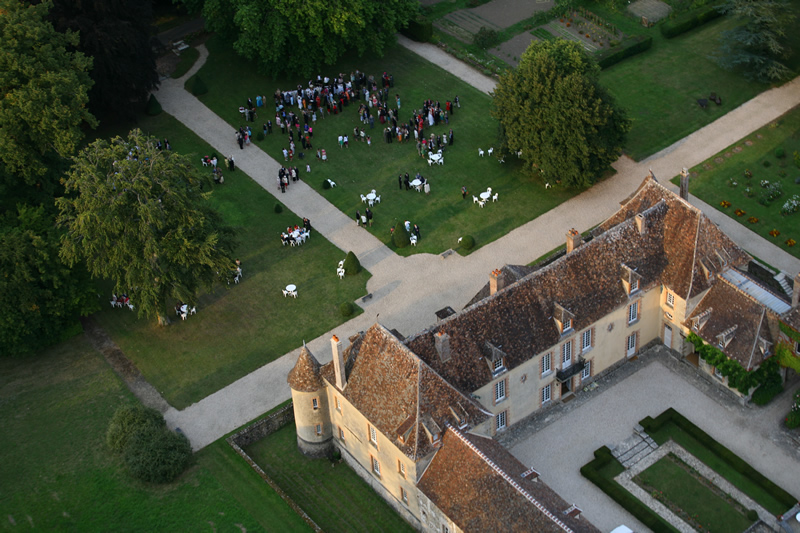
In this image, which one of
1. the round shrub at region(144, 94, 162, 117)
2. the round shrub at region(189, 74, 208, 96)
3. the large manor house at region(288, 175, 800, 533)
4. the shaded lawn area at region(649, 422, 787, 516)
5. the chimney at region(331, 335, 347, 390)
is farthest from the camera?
the round shrub at region(189, 74, 208, 96)

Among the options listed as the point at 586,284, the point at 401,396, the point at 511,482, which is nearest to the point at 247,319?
the point at 401,396

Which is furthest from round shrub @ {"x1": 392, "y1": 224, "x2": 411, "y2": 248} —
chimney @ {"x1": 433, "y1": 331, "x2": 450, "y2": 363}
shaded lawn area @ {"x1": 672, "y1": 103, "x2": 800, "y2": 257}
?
shaded lawn area @ {"x1": 672, "y1": 103, "x2": 800, "y2": 257}

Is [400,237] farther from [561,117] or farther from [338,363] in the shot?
[338,363]

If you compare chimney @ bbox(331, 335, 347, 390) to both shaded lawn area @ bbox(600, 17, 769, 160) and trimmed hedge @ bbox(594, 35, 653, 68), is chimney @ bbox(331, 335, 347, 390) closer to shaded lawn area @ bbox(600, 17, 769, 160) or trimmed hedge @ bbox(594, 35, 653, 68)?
shaded lawn area @ bbox(600, 17, 769, 160)

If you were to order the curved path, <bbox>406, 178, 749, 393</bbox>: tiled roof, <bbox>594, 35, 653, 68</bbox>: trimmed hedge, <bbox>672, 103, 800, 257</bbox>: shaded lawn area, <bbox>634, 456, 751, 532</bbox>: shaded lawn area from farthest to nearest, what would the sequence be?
<bbox>594, 35, 653, 68</bbox>: trimmed hedge < <bbox>672, 103, 800, 257</bbox>: shaded lawn area < the curved path < <bbox>406, 178, 749, 393</bbox>: tiled roof < <bbox>634, 456, 751, 532</bbox>: shaded lawn area

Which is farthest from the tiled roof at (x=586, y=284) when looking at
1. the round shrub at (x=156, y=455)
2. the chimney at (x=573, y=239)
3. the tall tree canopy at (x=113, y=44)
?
the tall tree canopy at (x=113, y=44)

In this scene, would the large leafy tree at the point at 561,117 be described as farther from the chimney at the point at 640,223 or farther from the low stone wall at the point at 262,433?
the low stone wall at the point at 262,433
